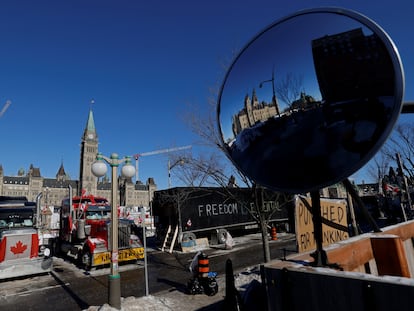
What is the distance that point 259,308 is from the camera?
2.90 meters

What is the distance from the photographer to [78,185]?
135875 millimetres

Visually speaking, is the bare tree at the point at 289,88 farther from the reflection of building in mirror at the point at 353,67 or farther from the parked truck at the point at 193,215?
the parked truck at the point at 193,215

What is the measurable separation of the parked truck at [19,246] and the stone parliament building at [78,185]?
113771mm

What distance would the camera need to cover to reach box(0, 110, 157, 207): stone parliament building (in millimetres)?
125062

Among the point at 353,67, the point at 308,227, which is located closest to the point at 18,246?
the point at 308,227

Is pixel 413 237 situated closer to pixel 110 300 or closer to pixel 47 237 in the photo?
pixel 110 300

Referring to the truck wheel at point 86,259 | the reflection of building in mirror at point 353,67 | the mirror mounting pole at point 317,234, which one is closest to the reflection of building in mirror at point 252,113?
the reflection of building in mirror at point 353,67

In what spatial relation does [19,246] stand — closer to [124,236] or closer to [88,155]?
[124,236]

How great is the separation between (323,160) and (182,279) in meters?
9.62

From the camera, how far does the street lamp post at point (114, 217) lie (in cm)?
619

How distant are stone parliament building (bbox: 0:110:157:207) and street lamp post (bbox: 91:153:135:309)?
12009 centimetres

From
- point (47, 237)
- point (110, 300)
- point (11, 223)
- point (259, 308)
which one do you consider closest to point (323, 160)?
point (259, 308)

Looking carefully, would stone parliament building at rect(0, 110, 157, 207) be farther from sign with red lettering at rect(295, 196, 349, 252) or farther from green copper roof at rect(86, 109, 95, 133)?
sign with red lettering at rect(295, 196, 349, 252)

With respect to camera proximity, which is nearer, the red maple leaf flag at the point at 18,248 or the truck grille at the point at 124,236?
the red maple leaf flag at the point at 18,248
